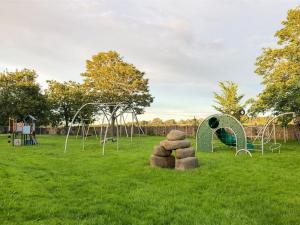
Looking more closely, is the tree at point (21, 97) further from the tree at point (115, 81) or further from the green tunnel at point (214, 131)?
the green tunnel at point (214, 131)

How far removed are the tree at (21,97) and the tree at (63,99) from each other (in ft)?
15.5

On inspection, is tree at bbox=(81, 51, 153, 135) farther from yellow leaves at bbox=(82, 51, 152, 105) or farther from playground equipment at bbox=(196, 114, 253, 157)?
playground equipment at bbox=(196, 114, 253, 157)

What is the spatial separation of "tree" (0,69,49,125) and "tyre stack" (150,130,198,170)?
96.4 ft

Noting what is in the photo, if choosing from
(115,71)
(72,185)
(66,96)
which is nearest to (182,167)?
(72,185)

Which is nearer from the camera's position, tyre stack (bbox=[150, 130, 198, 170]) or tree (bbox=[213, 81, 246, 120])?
tyre stack (bbox=[150, 130, 198, 170])

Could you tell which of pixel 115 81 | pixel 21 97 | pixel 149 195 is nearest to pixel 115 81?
pixel 115 81

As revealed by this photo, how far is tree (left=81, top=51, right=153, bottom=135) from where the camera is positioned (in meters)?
42.8

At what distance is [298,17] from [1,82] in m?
32.2

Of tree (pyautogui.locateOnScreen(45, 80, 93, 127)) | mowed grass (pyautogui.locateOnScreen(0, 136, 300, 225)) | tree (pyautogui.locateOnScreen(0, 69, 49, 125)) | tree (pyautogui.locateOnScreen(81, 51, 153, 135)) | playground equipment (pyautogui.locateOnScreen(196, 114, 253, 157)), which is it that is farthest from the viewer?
tree (pyautogui.locateOnScreen(45, 80, 93, 127))

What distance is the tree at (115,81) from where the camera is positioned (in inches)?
1686

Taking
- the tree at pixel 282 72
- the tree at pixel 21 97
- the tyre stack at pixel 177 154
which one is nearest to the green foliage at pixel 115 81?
the tree at pixel 21 97

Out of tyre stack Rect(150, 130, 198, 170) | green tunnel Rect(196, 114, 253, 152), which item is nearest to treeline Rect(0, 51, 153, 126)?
green tunnel Rect(196, 114, 253, 152)

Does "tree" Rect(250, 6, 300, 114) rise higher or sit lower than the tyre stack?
higher

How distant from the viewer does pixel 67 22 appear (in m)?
17.4
